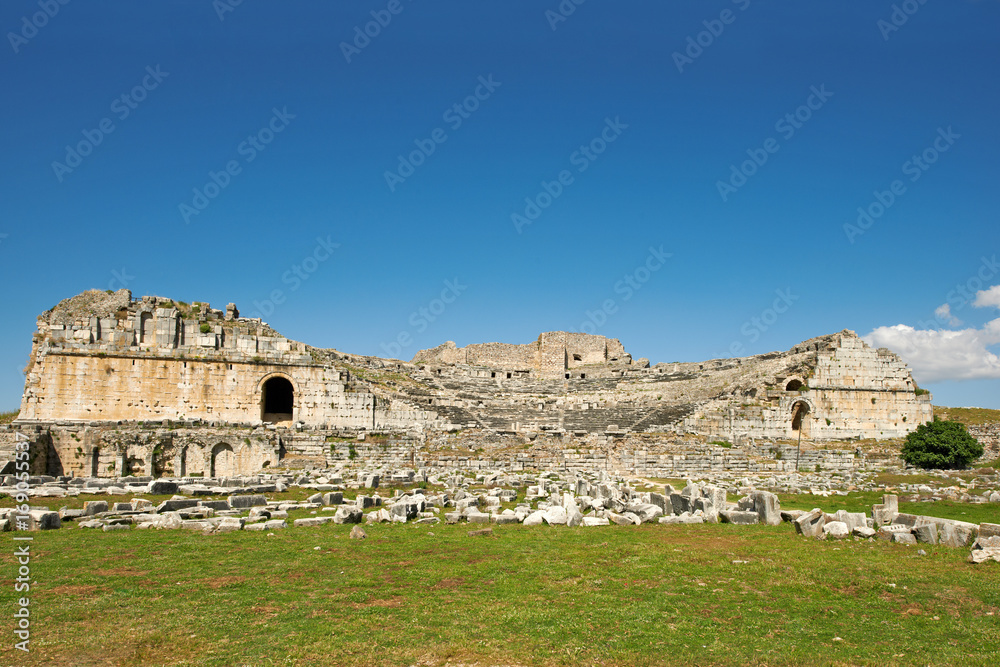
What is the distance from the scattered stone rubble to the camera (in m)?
10.4

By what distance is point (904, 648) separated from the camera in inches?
218

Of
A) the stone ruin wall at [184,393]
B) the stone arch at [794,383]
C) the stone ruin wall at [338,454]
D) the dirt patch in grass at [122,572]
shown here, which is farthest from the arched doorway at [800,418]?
the dirt patch in grass at [122,572]

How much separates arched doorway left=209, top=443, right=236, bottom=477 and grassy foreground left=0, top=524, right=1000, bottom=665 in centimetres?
1344

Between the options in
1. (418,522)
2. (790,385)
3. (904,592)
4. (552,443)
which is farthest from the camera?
(790,385)

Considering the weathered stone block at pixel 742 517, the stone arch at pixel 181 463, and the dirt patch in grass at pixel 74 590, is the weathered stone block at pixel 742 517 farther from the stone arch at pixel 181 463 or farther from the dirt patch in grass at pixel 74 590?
the stone arch at pixel 181 463

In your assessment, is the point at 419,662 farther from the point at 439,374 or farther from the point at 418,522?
the point at 439,374

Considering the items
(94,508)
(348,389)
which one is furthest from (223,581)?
(348,389)

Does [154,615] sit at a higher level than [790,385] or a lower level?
lower

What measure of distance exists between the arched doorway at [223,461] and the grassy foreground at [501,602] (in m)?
13.4

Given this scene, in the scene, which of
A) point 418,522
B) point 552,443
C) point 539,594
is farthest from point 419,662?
point 552,443

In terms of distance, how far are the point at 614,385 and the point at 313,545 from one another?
99.0 feet

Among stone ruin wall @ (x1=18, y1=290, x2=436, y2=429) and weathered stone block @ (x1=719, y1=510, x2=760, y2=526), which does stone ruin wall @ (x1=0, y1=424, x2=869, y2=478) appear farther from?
weathered stone block @ (x1=719, y1=510, x2=760, y2=526)

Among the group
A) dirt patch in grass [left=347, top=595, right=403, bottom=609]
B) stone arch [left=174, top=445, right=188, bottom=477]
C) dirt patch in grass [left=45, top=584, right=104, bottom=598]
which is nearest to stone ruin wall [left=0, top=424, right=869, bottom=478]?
stone arch [left=174, top=445, right=188, bottom=477]

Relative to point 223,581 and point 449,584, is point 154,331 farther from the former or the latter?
point 449,584
